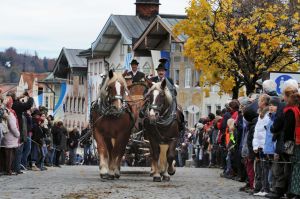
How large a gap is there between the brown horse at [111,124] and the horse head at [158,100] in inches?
21.8

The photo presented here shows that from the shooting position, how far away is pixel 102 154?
2280cm

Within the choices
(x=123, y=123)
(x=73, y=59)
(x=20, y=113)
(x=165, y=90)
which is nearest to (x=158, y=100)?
Answer: (x=165, y=90)

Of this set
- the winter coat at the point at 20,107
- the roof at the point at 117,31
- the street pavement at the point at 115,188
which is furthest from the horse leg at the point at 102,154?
Result: the roof at the point at 117,31

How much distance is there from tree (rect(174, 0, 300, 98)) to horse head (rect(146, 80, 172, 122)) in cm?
1610

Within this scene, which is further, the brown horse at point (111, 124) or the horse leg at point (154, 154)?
the horse leg at point (154, 154)

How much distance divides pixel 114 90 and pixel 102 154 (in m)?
1.37

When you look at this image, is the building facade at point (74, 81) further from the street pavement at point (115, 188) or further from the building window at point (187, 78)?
the street pavement at point (115, 188)

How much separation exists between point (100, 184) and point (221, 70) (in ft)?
69.9

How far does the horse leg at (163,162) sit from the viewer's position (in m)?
23.0

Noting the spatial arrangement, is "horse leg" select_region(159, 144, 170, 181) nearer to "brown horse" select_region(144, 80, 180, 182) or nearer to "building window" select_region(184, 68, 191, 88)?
"brown horse" select_region(144, 80, 180, 182)

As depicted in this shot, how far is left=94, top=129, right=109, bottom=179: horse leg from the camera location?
74.7ft

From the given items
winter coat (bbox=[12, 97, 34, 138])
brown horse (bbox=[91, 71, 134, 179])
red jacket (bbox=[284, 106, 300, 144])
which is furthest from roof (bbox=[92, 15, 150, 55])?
red jacket (bbox=[284, 106, 300, 144])

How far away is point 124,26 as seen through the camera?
3270 inches

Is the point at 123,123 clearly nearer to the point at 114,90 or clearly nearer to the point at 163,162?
the point at 114,90
